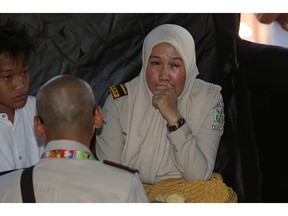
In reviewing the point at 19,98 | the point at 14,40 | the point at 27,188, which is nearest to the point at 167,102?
the point at 19,98

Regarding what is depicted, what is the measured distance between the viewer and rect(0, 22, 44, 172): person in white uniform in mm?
2785

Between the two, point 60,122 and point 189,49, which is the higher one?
point 189,49

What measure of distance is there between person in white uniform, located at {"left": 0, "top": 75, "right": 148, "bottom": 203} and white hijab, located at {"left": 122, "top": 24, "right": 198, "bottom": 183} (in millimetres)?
716

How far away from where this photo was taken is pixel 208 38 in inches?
129

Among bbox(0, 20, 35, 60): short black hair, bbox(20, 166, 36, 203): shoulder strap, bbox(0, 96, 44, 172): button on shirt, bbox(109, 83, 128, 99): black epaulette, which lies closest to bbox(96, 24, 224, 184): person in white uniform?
bbox(109, 83, 128, 99): black epaulette

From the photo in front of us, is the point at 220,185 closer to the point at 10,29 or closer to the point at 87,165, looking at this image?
the point at 87,165

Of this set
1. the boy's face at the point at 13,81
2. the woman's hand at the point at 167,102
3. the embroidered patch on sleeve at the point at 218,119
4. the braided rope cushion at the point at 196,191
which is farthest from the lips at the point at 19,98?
the embroidered patch on sleeve at the point at 218,119

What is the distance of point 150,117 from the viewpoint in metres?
2.84

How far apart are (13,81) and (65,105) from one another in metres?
0.83

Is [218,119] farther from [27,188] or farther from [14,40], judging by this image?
[27,188]

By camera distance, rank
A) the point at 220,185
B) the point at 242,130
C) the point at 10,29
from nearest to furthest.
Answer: the point at 220,185 < the point at 10,29 < the point at 242,130

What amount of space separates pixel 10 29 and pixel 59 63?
39 cm

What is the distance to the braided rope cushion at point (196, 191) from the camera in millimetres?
2619
